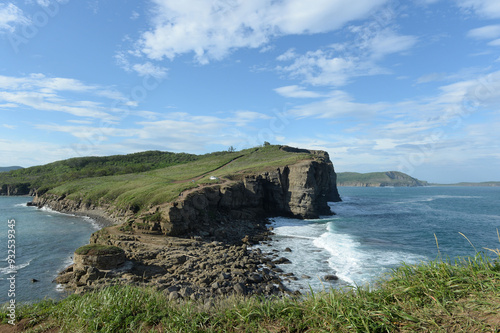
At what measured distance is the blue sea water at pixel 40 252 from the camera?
16.4 metres

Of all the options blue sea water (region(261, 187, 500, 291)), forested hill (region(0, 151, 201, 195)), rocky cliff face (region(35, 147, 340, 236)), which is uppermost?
forested hill (region(0, 151, 201, 195))

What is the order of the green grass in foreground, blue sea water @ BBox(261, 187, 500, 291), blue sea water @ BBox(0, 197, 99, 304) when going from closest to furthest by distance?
the green grass in foreground
blue sea water @ BBox(0, 197, 99, 304)
blue sea water @ BBox(261, 187, 500, 291)

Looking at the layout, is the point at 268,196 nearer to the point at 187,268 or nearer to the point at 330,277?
the point at 330,277

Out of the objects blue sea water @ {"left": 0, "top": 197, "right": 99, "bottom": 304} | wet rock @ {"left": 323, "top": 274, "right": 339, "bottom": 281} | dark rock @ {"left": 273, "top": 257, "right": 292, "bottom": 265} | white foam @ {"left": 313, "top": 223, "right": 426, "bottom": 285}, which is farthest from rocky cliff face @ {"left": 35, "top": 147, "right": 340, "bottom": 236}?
wet rock @ {"left": 323, "top": 274, "right": 339, "bottom": 281}

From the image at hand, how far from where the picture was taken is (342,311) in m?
4.64

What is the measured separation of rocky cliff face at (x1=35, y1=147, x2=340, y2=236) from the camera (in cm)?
2912

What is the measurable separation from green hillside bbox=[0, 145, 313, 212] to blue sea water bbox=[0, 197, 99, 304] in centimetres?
862

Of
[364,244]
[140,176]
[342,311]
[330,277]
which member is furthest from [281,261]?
[140,176]

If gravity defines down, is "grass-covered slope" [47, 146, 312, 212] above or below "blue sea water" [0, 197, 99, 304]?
above

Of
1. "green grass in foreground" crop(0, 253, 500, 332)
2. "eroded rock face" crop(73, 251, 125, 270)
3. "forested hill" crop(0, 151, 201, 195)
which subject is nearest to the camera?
"green grass in foreground" crop(0, 253, 500, 332)

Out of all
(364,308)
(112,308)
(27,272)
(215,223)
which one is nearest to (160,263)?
(27,272)

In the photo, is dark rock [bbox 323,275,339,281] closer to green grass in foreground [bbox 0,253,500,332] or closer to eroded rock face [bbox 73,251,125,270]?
green grass in foreground [bbox 0,253,500,332]

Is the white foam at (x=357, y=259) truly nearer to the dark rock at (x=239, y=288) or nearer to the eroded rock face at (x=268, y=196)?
the dark rock at (x=239, y=288)

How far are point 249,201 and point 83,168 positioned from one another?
9746cm
